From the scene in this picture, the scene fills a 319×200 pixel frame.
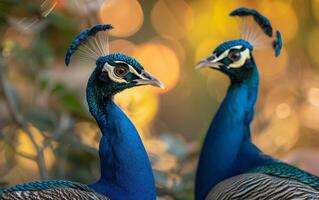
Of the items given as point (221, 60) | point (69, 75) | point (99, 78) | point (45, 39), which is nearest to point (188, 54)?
point (69, 75)

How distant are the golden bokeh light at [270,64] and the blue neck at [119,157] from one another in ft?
10.9

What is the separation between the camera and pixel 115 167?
7.02 ft

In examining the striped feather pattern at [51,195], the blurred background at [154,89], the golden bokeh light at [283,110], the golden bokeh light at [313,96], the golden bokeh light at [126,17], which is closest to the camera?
the striped feather pattern at [51,195]

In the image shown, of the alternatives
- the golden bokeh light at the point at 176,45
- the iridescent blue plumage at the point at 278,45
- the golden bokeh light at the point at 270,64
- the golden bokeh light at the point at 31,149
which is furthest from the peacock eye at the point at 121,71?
the golden bokeh light at the point at 176,45

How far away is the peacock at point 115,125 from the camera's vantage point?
6.98 ft

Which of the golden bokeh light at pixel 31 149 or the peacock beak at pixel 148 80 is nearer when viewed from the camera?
the peacock beak at pixel 148 80

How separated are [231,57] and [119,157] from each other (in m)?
0.66

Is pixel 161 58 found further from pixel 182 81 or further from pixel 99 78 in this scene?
pixel 99 78

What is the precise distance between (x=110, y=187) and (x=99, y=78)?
1.02ft

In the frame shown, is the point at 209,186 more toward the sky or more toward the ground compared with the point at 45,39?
more toward the ground

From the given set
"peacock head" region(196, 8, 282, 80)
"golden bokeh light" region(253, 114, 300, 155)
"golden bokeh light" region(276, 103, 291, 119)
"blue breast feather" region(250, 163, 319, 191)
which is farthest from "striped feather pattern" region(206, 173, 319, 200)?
"golden bokeh light" region(276, 103, 291, 119)

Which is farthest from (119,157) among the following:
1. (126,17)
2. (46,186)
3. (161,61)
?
(126,17)

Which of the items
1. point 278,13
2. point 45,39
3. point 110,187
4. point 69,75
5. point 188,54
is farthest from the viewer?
point 188,54

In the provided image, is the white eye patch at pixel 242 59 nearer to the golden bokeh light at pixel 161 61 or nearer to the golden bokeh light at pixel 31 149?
the golden bokeh light at pixel 31 149
